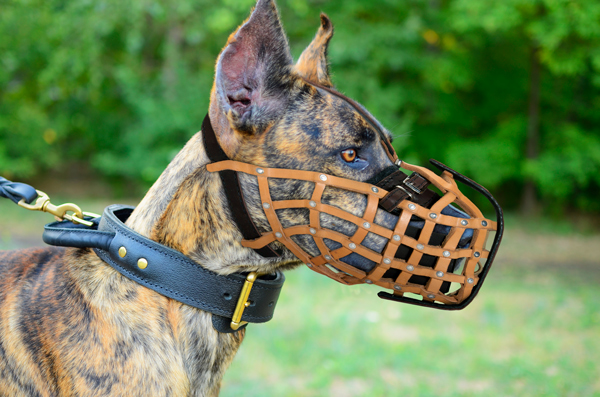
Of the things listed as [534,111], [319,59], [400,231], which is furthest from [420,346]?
[534,111]

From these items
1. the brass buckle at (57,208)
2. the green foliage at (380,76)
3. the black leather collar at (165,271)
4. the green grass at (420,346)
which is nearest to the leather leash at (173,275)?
the black leather collar at (165,271)

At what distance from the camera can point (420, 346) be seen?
535 centimetres

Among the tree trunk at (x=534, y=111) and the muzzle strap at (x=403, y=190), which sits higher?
the tree trunk at (x=534, y=111)

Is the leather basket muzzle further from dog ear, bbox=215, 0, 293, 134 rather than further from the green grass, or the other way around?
the green grass

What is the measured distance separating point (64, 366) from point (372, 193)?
3.95ft

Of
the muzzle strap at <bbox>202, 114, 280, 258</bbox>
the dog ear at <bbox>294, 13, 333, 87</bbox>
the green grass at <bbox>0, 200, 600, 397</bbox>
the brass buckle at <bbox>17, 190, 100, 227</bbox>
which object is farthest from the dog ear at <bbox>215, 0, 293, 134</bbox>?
the green grass at <bbox>0, 200, 600, 397</bbox>

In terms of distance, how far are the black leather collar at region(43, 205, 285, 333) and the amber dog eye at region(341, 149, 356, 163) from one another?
562 millimetres

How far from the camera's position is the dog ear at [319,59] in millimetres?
2057

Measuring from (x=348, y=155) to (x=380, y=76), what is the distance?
49.1 feet

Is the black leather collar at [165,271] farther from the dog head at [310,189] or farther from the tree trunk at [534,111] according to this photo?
the tree trunk at [534,111]

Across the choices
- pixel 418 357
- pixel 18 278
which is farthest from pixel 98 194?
pixel 18 278

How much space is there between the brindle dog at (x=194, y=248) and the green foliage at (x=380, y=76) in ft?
35.8

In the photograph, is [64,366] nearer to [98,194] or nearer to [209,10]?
[209,10]

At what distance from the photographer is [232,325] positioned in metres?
1.86
